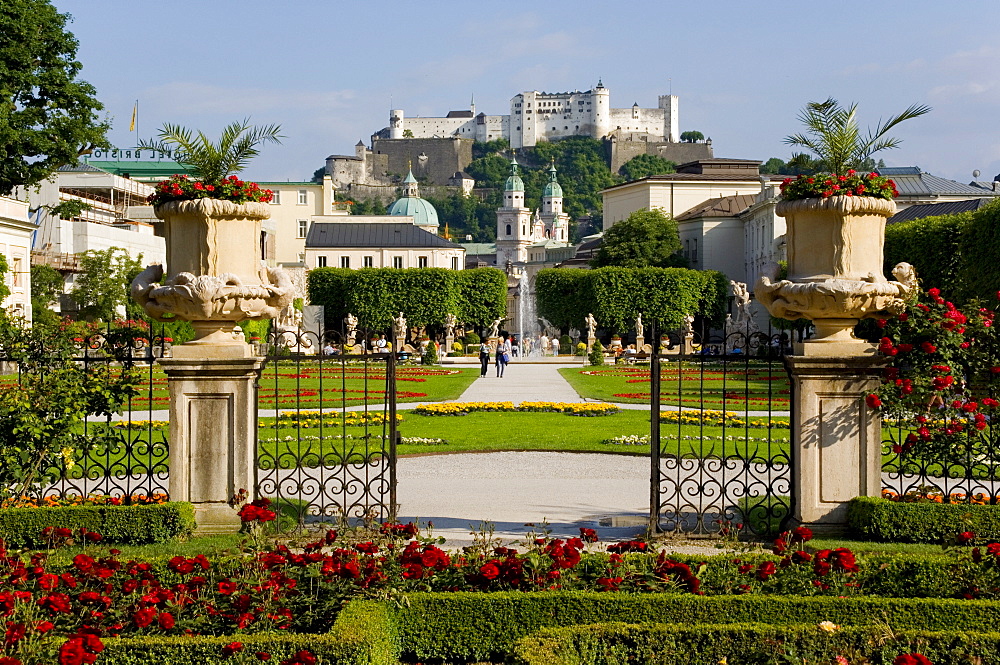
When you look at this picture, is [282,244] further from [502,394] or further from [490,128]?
[490,128]

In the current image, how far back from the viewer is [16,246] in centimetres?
3716

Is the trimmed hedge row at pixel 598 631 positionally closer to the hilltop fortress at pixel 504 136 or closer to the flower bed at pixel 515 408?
the flower bed at pixel 515 408

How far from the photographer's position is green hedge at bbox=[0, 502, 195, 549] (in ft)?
28.4

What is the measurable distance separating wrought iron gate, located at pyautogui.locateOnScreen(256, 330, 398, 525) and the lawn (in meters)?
5.74

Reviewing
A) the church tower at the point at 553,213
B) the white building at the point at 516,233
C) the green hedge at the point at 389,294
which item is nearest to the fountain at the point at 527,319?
the green hedge at the point at 389,294

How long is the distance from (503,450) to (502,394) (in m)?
11.4

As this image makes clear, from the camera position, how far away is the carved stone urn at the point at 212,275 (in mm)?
8945

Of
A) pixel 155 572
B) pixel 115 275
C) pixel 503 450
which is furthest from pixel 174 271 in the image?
pixel 115 275

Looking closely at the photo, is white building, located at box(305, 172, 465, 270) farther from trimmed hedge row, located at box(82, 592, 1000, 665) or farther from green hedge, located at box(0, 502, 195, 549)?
trimmed hedge row, located at box(82, 592, 1000, 665)

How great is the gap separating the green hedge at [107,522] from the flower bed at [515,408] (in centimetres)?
1320

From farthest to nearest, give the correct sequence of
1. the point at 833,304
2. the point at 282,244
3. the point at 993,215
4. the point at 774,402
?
the point at 282,244, the point at 993,215, the point at 774,402, the point at 833,304

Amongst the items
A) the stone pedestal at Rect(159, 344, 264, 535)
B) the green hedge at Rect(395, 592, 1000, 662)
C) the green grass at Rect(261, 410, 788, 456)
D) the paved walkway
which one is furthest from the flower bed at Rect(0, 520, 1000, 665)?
the paved walkway

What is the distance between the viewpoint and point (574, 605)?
21.7 feet

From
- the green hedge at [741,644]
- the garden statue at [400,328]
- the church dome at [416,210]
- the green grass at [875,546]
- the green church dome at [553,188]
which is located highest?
the green church dome at [553,188]
